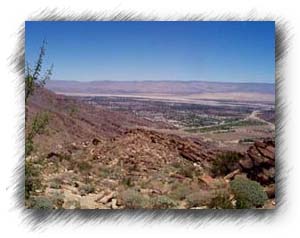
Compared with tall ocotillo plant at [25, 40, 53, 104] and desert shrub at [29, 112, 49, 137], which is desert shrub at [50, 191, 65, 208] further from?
tall ocotillo plant at [25, 40, 53, 104]

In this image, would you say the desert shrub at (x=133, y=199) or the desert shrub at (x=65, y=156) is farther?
the desert shrub at (x=65, y=156)

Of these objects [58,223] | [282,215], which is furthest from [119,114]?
[282,215]

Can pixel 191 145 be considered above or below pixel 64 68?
below

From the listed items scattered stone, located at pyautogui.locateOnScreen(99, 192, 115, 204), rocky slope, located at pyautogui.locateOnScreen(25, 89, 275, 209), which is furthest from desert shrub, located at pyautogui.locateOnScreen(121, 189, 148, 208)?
scattered stone, located at pyautogui.locateOnScreen(99, 192, 115, 204)

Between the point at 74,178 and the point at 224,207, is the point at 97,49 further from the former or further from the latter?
the point at 224,207

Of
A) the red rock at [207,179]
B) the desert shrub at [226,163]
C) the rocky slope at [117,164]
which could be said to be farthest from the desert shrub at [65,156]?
the desert shrub at [226,163]

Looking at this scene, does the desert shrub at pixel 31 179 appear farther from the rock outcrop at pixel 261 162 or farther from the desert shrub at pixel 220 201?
the rock outcrop at pixel 261 162

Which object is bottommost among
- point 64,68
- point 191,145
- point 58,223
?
point 58,223
